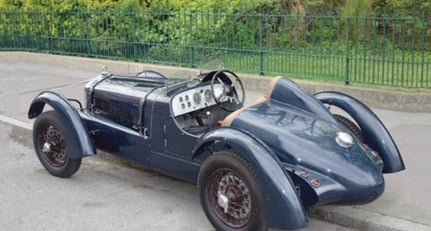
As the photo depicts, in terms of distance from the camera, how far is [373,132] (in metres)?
4.76

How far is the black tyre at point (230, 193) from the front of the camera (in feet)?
13.0

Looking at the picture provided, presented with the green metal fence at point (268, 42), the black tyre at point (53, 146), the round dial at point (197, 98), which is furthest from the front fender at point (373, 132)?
the green metal fence at point (268, 42)

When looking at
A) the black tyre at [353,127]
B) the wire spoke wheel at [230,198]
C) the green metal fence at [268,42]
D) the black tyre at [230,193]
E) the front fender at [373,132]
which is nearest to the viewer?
the black tyre at [230,193]

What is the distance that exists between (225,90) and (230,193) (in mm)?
1180

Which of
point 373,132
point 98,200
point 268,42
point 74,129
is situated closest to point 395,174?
point 373,132

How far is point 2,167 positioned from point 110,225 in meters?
2.29

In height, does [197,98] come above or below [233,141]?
above

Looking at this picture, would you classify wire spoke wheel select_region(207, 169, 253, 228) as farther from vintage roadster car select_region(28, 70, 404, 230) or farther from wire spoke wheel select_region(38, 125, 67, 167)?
wire spoke wheel select_region(38, 125, 67, 167)

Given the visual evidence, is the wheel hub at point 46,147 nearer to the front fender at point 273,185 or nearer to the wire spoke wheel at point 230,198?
the wire spoke wheel at point 230,198

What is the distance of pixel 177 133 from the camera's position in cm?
481

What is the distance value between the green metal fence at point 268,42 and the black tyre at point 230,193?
14.2ft

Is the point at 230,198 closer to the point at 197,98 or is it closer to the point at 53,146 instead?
the point at 197,98

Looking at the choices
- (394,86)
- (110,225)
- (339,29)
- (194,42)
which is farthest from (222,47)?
(110,225)

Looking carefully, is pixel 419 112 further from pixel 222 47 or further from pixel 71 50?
pixel 71 50
